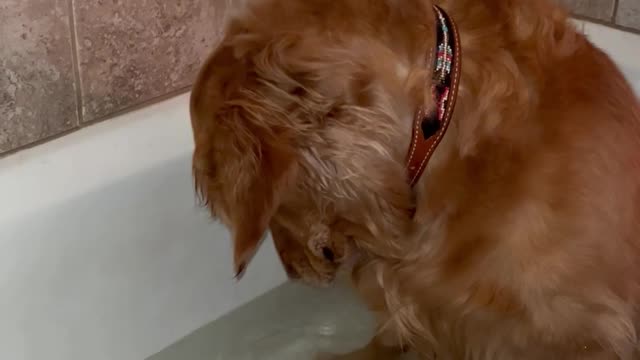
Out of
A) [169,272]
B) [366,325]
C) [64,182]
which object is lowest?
[366,325]

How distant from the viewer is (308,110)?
106cm

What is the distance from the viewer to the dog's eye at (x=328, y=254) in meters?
1.21

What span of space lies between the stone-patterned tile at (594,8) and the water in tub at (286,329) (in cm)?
66

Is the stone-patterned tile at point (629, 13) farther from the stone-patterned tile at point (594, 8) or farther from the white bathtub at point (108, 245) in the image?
the white bathtub at point (108, 245)

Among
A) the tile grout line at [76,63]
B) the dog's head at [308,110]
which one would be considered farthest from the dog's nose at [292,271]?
the tile grout line at [76,63]

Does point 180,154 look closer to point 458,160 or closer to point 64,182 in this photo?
point 64,182

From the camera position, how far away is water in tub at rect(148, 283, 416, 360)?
165cm

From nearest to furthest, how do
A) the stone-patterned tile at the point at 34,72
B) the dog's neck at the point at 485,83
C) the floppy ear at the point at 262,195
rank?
the floppy ear at the point at 262,195 → the dog's neck at the point at 485,83 → the stone-patterned tile at the point at 34,72

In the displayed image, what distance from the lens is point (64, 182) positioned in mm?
1409

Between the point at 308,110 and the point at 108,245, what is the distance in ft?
1.72

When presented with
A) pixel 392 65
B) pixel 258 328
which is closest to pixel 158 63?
pixel 258 328

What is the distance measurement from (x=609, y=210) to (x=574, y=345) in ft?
0.57

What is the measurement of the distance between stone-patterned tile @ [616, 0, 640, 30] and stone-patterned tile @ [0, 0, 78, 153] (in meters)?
0.97

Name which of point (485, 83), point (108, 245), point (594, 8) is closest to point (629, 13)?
point (594, 8)
